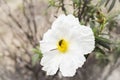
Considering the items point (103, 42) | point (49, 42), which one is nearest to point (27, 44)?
point (103, 42)

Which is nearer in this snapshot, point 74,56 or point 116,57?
point 74,56

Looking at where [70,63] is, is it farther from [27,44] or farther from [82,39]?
[27,44]

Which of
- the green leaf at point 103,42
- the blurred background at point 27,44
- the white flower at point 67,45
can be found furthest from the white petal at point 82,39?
the blurred background at point 27,44

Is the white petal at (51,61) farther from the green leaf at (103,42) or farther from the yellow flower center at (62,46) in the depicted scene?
the green leaf at (103,42)

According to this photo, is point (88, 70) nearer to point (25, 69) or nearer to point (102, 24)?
point (25, 69)

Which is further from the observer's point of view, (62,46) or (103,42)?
(103,42)

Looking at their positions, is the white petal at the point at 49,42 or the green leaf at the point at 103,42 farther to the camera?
the green leaf at the point at 103,42

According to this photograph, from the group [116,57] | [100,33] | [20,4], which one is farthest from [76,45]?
[20,4]
